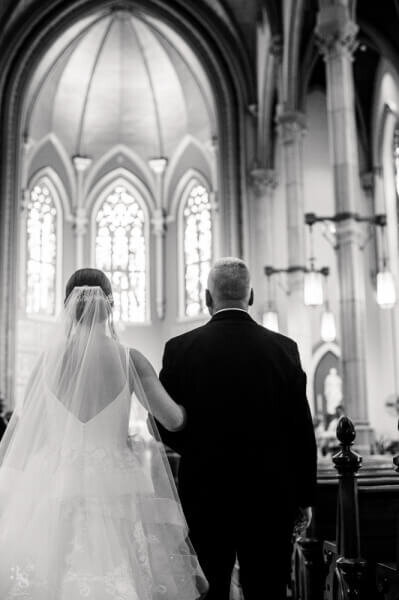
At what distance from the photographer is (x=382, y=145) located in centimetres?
1931

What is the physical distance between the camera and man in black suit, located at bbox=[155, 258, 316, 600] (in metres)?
2.98

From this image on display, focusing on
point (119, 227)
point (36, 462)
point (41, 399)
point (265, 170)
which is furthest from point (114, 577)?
point (119, 227)

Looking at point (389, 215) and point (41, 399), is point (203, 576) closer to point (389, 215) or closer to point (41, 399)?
point (41, 399)

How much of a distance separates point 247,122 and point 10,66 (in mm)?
5671

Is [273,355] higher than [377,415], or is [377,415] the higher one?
[273,355]

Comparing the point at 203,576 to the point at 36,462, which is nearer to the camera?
A: the point at 203,576

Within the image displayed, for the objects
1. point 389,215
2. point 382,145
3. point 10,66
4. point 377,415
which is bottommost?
point 377,415

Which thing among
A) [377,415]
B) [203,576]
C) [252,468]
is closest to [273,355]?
[252,468]

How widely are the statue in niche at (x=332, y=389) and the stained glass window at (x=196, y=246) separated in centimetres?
618

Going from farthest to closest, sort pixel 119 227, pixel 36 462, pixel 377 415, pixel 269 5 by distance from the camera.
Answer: pixel 119 227 < pixel 377 415 < pixel 269 5 < pixel 36 462

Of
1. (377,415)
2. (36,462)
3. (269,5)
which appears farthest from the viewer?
(377,415)

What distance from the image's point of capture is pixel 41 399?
11.3 feet

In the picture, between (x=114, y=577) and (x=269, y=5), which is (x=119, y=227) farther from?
(x=114, y=577)

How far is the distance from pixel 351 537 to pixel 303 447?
31.1 inches
